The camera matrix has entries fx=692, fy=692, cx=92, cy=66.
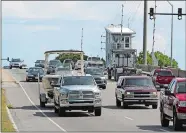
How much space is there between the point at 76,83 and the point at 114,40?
88.4m

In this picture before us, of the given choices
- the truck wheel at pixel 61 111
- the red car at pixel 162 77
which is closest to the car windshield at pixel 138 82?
the truck wheel at pixel 61 111

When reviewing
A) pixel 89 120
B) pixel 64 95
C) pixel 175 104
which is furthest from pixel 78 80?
pixel 175 104

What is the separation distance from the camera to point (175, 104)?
2280 centimetres

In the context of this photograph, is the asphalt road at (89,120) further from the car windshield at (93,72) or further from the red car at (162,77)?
the car windshield at (93,72)

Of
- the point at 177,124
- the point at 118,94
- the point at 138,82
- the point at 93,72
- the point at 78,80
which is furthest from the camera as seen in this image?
the point at 93,72

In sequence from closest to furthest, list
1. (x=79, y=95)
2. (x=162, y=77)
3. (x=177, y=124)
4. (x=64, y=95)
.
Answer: (x=177, y=124) → (x=79, y=95) → (x=64, y=95) → (x=162, y=77)

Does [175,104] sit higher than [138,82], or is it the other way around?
[138,82]

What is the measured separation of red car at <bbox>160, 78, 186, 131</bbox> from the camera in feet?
73.7

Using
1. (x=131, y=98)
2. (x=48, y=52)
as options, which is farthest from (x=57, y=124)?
(x=48, y=52)

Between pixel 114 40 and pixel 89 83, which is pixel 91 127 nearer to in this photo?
pixel 89 83

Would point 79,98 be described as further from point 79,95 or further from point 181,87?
point 181,87

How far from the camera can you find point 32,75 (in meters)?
68.4

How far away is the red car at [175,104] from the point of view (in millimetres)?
22453

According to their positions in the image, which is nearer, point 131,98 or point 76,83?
point 76,83
